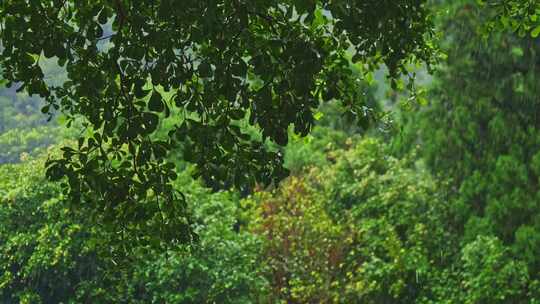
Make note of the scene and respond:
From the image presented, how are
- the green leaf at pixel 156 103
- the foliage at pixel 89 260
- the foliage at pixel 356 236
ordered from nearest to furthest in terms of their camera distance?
1. the green leaf at pixel 156 103
2. the foliage at pixel 89 260
3. the foliage at pixel 356 236

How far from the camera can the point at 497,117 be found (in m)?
23.0

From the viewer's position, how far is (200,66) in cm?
633

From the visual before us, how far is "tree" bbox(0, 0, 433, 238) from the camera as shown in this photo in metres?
6.17

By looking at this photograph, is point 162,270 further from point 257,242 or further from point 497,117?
point 497,117

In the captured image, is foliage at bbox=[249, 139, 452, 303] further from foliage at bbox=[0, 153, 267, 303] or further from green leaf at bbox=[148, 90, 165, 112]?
green leaf at bbox=[148, 90, 165, 112]

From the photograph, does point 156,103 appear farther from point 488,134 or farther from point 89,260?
point 488,134

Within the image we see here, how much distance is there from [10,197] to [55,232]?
1.87 metres

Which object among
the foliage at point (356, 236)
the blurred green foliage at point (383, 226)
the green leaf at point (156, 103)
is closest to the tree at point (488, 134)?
the blurred green foliage at point (383, 226)

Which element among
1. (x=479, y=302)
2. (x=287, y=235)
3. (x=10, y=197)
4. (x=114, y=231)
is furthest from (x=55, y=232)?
(x=114, y=231)

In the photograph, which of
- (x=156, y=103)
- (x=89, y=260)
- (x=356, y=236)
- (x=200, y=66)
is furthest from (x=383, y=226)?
(x=156, y=103)

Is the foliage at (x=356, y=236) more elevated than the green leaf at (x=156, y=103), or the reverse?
the foliage at (x=356, y=236)

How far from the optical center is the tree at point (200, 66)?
20.2 ft

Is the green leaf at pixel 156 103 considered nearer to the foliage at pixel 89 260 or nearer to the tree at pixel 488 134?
the foliage at pixel 89 260

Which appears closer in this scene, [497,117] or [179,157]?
[497,117]
